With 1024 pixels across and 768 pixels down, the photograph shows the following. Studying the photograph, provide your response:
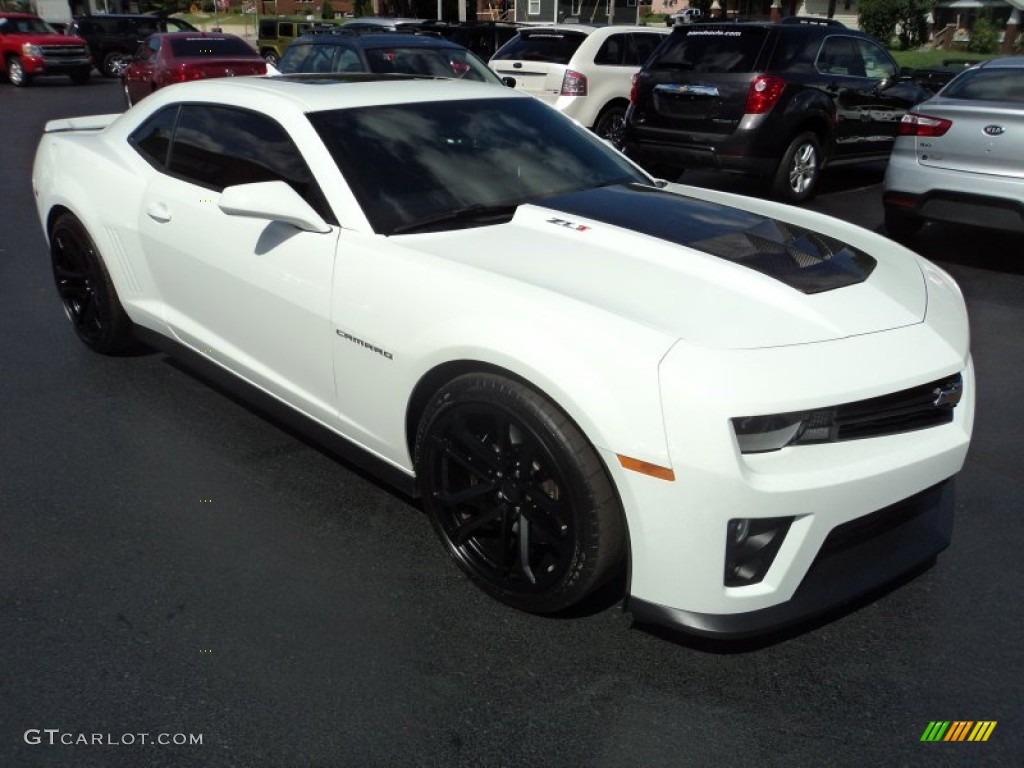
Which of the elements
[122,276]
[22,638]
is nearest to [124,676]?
[22,638]

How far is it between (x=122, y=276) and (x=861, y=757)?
12.9 feet

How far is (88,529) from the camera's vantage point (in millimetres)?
3598

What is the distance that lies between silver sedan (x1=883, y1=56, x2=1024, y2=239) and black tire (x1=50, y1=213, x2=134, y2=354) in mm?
5749

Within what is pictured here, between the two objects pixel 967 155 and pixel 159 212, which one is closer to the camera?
pixel 159 212

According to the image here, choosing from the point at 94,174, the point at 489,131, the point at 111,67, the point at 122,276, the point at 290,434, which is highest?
the point at 489,131

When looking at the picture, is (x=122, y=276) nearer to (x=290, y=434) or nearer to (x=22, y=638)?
(x=290, y=434)

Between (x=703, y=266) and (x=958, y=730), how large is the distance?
156 cm

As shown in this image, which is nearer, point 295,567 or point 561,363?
point 561,363

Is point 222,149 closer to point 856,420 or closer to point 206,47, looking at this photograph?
point 856,420

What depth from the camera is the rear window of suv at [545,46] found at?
12.3m

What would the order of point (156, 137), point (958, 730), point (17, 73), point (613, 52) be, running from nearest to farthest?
1. point (958, 730)
2. point (156, 137)
3. point (613, 52)
4. point (17, 73)

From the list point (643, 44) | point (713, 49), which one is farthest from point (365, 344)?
point (643, 44)

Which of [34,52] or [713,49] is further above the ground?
[713,49]

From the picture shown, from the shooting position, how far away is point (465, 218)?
11.6 feet
